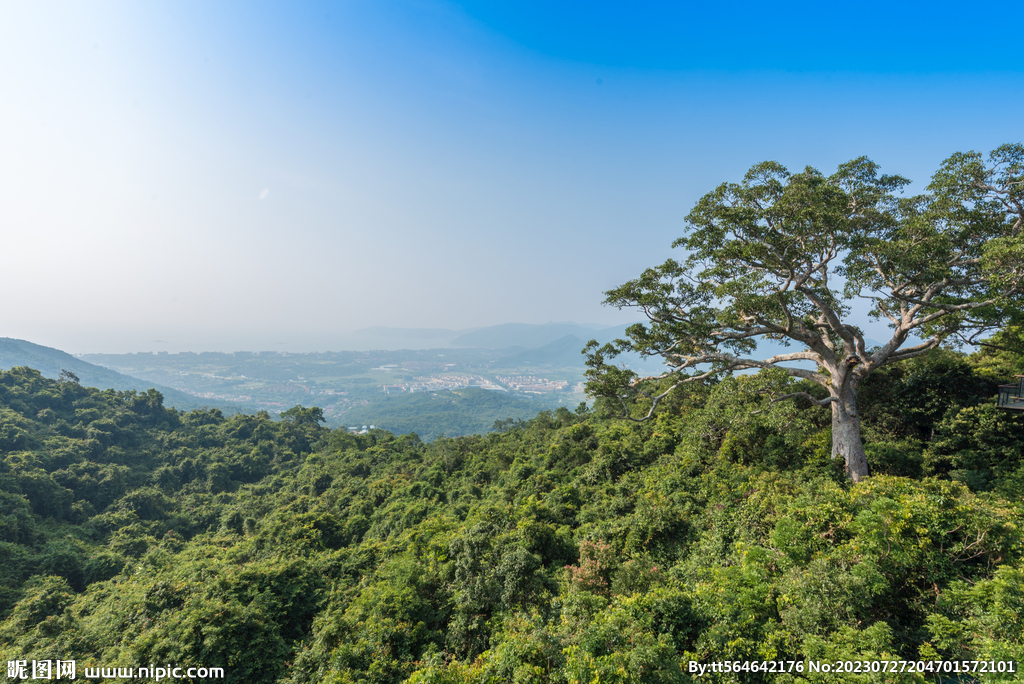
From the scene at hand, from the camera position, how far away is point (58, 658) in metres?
8.06

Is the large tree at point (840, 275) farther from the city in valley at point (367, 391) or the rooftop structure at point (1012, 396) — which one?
the city in valley at point (367, 391)

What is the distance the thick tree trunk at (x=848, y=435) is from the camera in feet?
25.7

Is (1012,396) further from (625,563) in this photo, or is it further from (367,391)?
(367,391)

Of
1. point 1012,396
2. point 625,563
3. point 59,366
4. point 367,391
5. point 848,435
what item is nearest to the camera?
point 625,563

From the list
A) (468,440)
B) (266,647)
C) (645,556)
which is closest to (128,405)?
(468,440)

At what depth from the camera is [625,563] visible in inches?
300

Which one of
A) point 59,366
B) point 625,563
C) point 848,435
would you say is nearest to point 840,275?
point 848,435

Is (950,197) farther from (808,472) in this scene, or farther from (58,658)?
(58,658)

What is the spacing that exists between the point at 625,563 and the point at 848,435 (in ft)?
18.7

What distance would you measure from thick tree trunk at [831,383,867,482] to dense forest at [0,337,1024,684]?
45cm

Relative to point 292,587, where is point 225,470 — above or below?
below

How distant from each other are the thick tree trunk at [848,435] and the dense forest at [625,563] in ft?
1.47

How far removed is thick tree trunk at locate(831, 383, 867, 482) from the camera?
7832 millimetres

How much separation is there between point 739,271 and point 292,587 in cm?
1466
